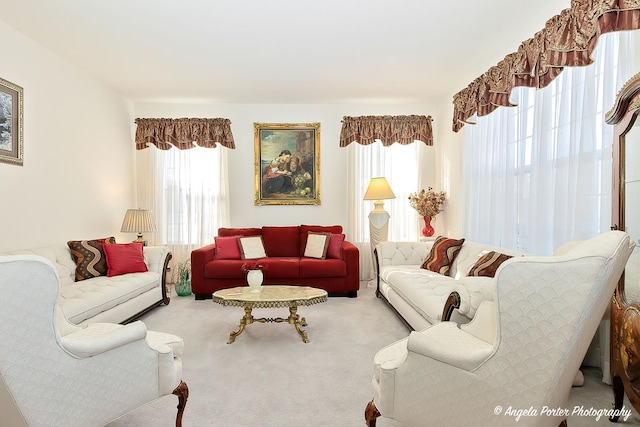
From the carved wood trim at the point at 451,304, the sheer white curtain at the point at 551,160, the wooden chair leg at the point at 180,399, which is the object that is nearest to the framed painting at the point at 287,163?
the sheer white curtain at the point at 551,160

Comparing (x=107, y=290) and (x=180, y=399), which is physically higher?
(x=107, y=290)

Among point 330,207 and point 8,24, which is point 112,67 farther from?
point 330,207

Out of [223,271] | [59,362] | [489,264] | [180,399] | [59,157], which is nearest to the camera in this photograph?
[59,362]

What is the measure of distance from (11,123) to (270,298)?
274 centimetres

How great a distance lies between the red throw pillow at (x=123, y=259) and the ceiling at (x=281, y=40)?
1997 mm

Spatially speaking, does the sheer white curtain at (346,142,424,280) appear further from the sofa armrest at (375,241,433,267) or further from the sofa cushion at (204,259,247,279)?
the sofa cushion at (204,259,247,279)

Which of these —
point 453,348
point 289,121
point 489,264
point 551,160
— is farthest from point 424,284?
point 289,121

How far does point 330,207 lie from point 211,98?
2.37 metres

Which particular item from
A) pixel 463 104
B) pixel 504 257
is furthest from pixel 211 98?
pixel 504 257

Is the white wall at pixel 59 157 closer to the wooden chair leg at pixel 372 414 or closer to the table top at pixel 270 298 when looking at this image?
the table top at pixel 270 298

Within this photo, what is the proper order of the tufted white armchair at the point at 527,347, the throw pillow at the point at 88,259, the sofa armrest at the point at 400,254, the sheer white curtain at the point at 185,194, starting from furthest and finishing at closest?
the sheer white curtain at the point at 185,194, the sofa armrest at the point at 400,254, the throw pillow at the point at 88,259, the tufted white armchair at the point at 527,347

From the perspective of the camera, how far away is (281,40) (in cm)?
380

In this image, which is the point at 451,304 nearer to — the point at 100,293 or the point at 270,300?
the point at 270,300

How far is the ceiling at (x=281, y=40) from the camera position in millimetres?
3174
